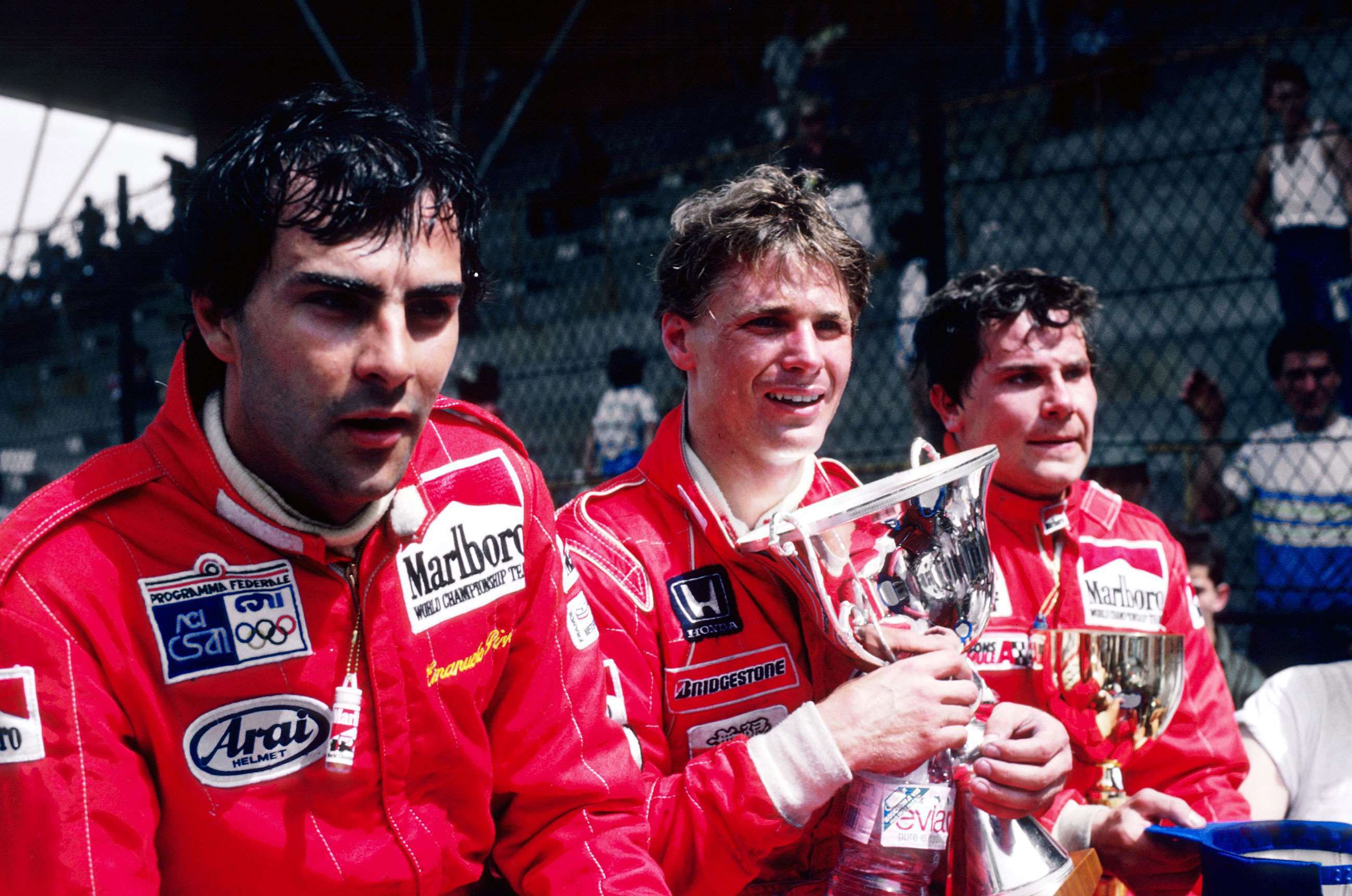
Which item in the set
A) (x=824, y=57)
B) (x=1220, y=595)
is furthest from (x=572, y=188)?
(x=824, y=57)

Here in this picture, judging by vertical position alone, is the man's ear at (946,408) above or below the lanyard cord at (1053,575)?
above

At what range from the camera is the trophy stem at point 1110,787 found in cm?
192

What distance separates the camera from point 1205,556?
387 centimetres

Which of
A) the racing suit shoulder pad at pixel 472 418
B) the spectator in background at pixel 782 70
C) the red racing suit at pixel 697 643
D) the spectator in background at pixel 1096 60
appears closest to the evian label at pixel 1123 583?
the red racing suit at pixel 697 643

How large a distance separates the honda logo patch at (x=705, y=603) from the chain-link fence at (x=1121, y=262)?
1.88 m

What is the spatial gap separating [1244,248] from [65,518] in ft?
21.7

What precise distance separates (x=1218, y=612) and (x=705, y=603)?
251 centimetres

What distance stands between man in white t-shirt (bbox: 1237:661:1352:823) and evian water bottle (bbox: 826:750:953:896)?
1079mm

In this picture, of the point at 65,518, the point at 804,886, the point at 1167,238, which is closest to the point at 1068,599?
the point at 804,886

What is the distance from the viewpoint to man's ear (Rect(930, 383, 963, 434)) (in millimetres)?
2365

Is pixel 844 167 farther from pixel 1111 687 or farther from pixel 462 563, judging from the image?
pixel 462 563

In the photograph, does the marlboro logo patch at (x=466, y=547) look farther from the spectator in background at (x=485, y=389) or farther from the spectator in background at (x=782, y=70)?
the spectator in background at (x=782, y=70)

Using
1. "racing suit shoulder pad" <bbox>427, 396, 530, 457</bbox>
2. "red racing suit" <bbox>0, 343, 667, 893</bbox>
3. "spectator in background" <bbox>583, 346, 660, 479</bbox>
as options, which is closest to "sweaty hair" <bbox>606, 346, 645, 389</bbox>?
"spectator in background" <bbox>583, 346, 660, 479</bbox>

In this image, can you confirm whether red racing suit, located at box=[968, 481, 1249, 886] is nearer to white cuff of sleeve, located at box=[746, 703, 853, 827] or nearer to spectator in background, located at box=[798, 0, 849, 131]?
white cuff of sleeve, located at box=[746, 703, 853, 827]
